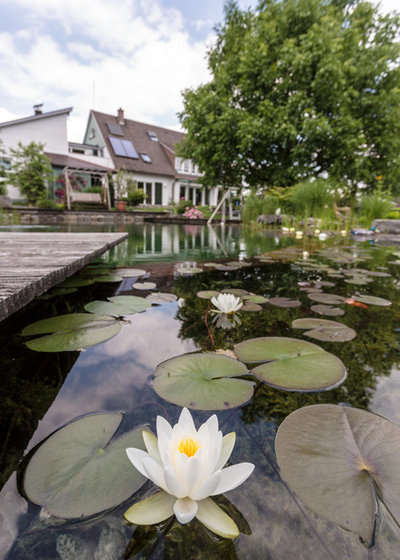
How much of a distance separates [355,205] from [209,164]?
4687mm

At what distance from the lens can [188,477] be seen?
0.35 metres

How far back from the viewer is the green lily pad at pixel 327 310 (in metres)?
1.15

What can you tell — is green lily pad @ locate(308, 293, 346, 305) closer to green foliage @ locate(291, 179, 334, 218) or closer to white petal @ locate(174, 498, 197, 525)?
white petal @ locate(174, 498, 197, 525)

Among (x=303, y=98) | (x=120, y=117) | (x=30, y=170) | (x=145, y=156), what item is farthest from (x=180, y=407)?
(x=120, y=117)

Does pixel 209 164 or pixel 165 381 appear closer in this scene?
pixel 165 381

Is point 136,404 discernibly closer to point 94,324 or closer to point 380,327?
point 94,324

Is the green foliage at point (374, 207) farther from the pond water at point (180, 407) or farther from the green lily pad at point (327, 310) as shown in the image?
the green lily pad at point (327, 310)

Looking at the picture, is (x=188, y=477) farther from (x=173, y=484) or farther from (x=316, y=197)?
(x=316, y=197)

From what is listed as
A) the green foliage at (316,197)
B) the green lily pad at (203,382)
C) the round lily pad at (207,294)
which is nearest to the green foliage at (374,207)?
the green foliage at (316,197)

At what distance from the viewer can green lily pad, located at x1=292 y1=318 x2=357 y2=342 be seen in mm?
923

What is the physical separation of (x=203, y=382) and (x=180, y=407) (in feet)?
0.30

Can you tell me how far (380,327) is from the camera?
3.40 ft

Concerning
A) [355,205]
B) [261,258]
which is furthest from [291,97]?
[261,258]

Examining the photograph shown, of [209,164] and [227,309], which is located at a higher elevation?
[209,164]
